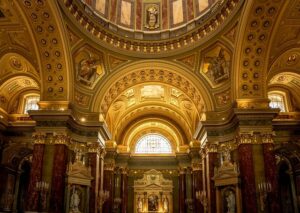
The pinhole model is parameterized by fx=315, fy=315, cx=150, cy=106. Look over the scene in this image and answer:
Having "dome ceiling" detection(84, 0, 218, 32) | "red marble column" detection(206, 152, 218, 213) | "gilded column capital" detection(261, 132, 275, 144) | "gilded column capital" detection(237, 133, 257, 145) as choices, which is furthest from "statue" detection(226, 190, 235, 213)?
"dome ceiling" detection(84, 0, 218, 32)

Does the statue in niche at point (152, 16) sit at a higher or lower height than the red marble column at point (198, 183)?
higher

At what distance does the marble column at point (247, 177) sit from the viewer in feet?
52.3

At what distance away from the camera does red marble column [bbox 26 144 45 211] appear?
53.5ft

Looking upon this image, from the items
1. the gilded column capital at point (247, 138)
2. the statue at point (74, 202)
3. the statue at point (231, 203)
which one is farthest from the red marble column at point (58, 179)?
the gilded column capital at point (247, 138)

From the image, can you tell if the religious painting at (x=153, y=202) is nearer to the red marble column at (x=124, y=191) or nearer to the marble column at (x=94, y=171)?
the red marble column at (x=124, y=191)

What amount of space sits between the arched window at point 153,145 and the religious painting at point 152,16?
13156 mm

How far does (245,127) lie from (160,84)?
8541mm

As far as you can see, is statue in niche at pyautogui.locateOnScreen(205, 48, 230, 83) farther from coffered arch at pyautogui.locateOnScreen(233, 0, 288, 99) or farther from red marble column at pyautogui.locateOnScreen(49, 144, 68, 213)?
red marble column at pyautogui.locateOnScreen(49, 144, 68, 213)

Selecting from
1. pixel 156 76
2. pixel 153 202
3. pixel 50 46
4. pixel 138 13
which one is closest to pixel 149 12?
pixel 138 13

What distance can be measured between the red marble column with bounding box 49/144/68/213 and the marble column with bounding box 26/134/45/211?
75 centimetres

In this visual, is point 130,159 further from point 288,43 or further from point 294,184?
point 288,43

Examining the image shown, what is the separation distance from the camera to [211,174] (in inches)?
741

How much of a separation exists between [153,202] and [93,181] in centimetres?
1069

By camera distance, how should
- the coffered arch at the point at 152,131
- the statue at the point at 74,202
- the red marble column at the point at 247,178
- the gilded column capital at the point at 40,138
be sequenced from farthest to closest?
1. the coffered arch at the point at 152,131
2. the gilded column capital at the point at 40,138
3. the statue at the point at 74,202
4. the red marble column at the point at 247,178
